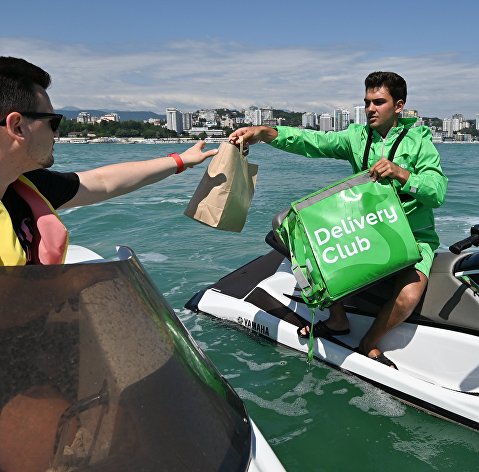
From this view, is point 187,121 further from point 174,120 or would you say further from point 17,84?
point 17,84

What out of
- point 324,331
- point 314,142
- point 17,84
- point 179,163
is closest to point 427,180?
point 314,142

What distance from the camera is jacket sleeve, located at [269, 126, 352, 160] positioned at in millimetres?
3667

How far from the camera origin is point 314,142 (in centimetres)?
370

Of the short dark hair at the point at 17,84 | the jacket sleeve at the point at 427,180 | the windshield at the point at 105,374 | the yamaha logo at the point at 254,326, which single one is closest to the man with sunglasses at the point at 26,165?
the short dark hair at the point at 17,84

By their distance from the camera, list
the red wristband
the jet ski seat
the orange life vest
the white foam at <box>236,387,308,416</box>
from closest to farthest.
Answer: the orange life vest < the red wristband < the white foam at <box>236,387,308,416</box> < the jet ski seat

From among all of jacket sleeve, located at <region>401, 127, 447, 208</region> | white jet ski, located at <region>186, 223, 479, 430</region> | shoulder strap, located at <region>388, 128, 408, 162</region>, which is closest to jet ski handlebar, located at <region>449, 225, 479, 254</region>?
white jet ski, located at <region>186, 223, 479, 430</region>

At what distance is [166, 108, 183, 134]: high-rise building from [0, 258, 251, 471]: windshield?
10372 centimetres

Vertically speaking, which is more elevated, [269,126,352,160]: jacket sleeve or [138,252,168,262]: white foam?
[269,126,352,160]: jacket sleeve

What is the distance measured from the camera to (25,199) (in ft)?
5.60

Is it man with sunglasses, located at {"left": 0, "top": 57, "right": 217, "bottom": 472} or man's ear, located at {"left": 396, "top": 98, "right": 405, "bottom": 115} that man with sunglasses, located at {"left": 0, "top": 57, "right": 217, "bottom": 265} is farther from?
man's ear, located at {"left": 396, "top": 98, "right": 405, "bottom": 115}

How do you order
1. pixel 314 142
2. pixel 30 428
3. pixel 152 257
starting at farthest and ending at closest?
pixel 152 257 → pixel 314 142 → pixel 30 428

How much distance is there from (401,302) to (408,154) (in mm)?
813

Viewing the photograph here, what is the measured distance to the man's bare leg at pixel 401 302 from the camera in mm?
3213

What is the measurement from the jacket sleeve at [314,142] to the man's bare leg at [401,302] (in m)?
0.90
